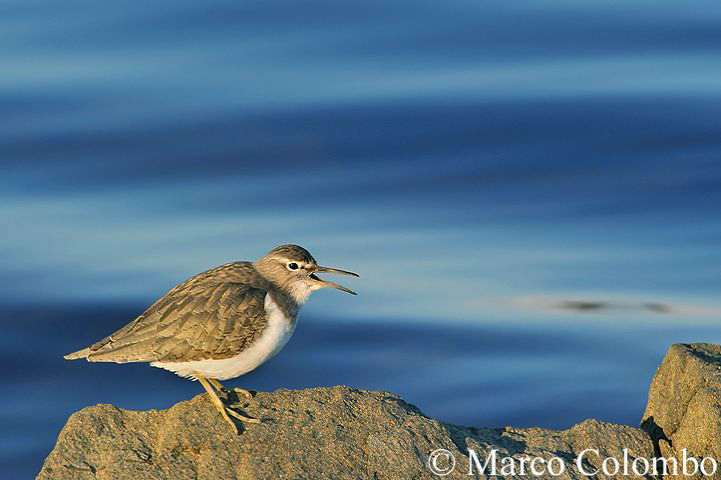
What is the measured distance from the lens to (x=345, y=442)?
26.3ft

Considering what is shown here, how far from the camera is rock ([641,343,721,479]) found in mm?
8141

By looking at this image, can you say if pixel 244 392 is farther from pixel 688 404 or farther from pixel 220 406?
pixel 688 404

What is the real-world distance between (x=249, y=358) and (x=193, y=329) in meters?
0.47

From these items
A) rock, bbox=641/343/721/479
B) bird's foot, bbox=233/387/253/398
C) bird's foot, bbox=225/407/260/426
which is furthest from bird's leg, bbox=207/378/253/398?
rock, bbox=641/343/721/479

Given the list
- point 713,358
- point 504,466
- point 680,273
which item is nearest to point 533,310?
point 680,273

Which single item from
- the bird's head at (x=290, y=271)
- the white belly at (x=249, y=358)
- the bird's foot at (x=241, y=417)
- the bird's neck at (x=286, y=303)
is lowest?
the bird's foot at (x=241, y=417)

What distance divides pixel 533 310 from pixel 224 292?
598 centimetres

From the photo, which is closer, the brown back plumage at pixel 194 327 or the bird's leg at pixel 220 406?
the bird's leg at pixel 220 406

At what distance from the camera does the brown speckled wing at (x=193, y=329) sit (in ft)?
30.3

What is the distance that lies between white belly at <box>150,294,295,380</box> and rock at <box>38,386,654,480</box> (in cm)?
67

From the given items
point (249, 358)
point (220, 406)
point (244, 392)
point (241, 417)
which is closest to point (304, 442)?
point (241, 417)

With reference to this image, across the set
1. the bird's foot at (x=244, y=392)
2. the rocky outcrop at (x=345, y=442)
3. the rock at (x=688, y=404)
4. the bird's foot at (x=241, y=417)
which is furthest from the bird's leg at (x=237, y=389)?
the rock at (x=688, y=404)

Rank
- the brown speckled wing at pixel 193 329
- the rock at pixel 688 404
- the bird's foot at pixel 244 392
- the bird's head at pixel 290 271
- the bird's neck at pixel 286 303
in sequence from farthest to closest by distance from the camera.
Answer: the bird's head at pixel 290 271 < the bird's neck at pixel 286 303 < the brown speckled wing at pixel 193 329 < the bird's foot at pixel 244 392 < the rock at pixel 688 404

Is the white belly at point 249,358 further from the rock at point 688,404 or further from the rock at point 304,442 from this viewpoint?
the rock at point 688,404
